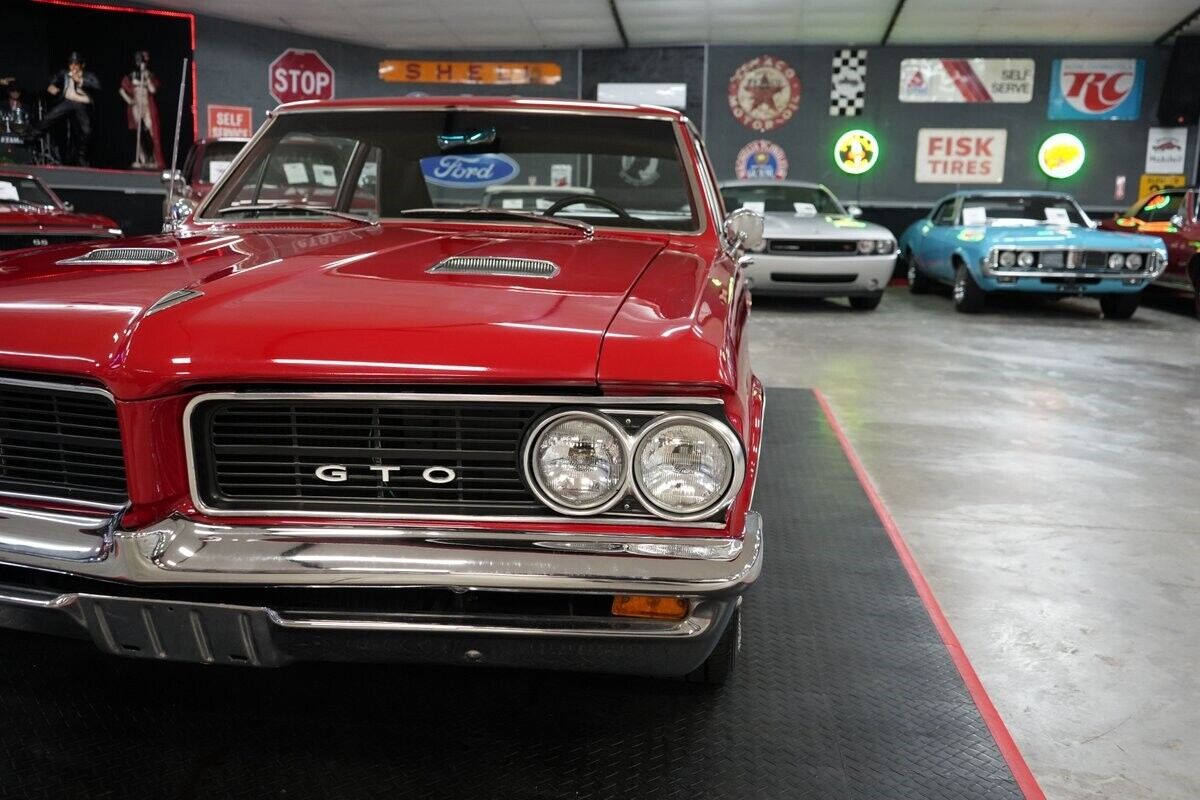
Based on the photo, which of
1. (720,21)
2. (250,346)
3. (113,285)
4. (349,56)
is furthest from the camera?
(349,56)

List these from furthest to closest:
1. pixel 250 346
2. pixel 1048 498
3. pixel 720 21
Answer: pixel 720 21 → pixel 1048 498 → pixel 250 346

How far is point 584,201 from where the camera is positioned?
8.31 feet

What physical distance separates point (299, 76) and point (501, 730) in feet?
42.0

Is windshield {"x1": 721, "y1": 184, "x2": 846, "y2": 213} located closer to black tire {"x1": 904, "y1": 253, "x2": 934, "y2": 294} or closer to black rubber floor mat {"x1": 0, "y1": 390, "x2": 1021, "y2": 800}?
black tire {"x1": 904, "y1": 253, "x2": 934, "y2": 294}

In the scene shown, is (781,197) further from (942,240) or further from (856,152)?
(856,152)

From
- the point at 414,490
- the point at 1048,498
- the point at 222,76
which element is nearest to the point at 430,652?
the point at 414,490

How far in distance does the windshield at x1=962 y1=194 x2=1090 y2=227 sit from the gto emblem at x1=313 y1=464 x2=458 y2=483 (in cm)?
809

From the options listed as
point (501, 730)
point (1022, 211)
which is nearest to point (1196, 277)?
point (1022, 211)

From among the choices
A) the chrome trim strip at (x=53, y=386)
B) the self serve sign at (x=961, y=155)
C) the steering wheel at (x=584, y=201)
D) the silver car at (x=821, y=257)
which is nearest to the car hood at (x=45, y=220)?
the silver car at (x=821, y=257)

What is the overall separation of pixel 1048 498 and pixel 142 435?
3.00 m

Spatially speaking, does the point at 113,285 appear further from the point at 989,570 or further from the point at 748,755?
the point at 989,570

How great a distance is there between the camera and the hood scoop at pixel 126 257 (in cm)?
182

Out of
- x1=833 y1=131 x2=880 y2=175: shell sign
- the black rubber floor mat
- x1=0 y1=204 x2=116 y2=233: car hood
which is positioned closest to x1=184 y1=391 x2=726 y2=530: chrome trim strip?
the black rubber floor mat

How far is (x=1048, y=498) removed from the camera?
11.1 ft
